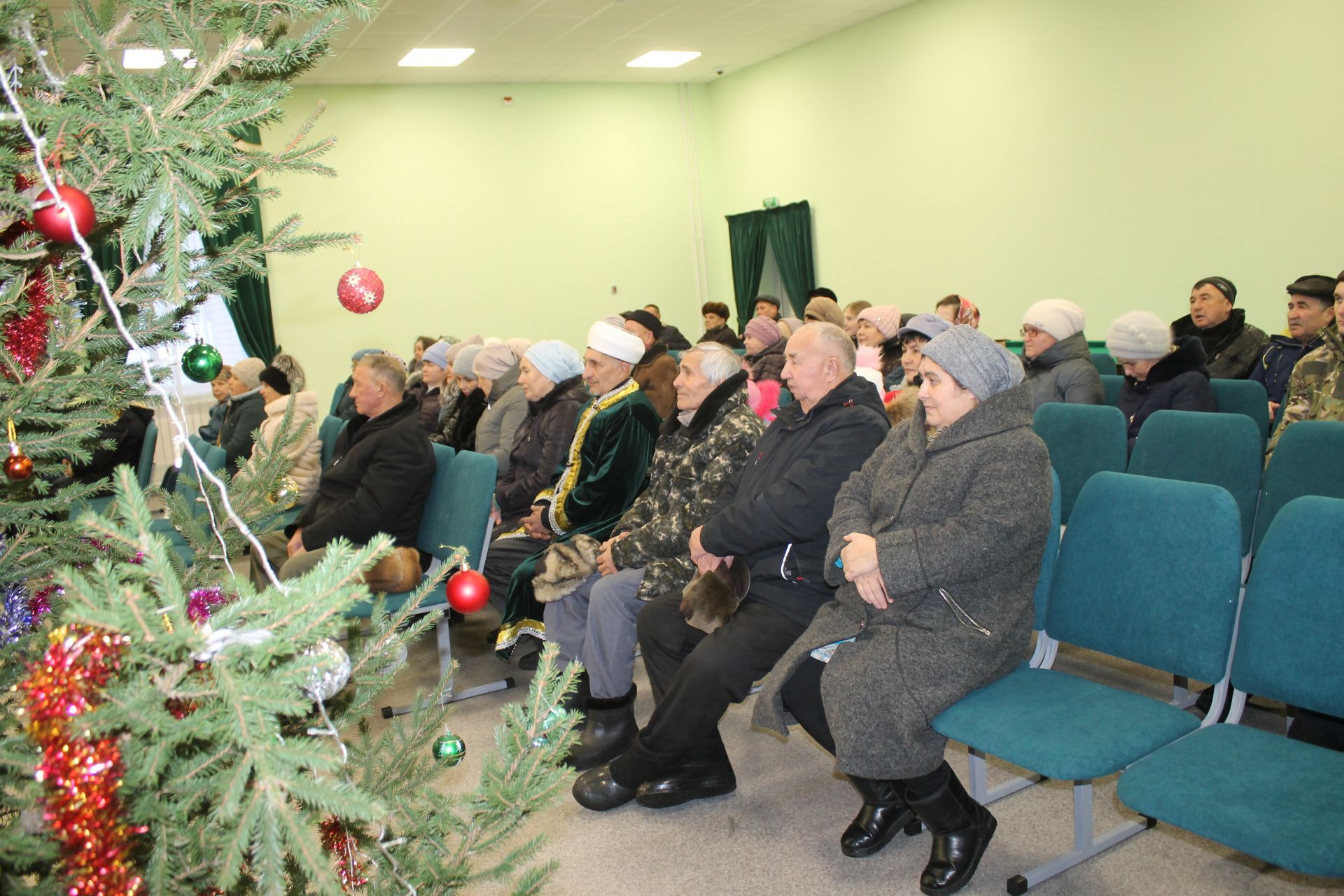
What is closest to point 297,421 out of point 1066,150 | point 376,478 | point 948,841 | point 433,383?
point 433,383

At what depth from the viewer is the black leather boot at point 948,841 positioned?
228 cm

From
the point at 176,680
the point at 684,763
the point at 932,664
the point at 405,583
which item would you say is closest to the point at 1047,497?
the point at 932,664

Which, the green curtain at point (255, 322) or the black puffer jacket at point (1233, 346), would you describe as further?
the green curtain at point (255, 322)

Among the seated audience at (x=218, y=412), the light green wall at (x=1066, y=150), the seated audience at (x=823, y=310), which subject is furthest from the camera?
the seated audience at (x=218, y=412)

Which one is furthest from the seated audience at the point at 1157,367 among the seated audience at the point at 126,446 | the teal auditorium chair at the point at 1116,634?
the seated audience at the point at 126,446

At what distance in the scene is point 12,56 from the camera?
113cm

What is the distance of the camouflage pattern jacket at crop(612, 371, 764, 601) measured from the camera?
316cm

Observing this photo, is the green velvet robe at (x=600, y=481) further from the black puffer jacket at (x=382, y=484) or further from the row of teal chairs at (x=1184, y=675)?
the row of teal chairs at (x=1184, y=675)

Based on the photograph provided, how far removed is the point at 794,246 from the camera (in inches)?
442

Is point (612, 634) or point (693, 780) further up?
point (612, 634)

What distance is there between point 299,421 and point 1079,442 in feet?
12.9

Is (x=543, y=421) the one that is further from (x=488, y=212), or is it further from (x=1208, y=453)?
(x=488, y=212)

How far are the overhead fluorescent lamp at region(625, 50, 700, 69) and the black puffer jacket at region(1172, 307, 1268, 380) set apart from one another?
265 inches

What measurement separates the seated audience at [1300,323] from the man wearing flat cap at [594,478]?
9.80 feet
